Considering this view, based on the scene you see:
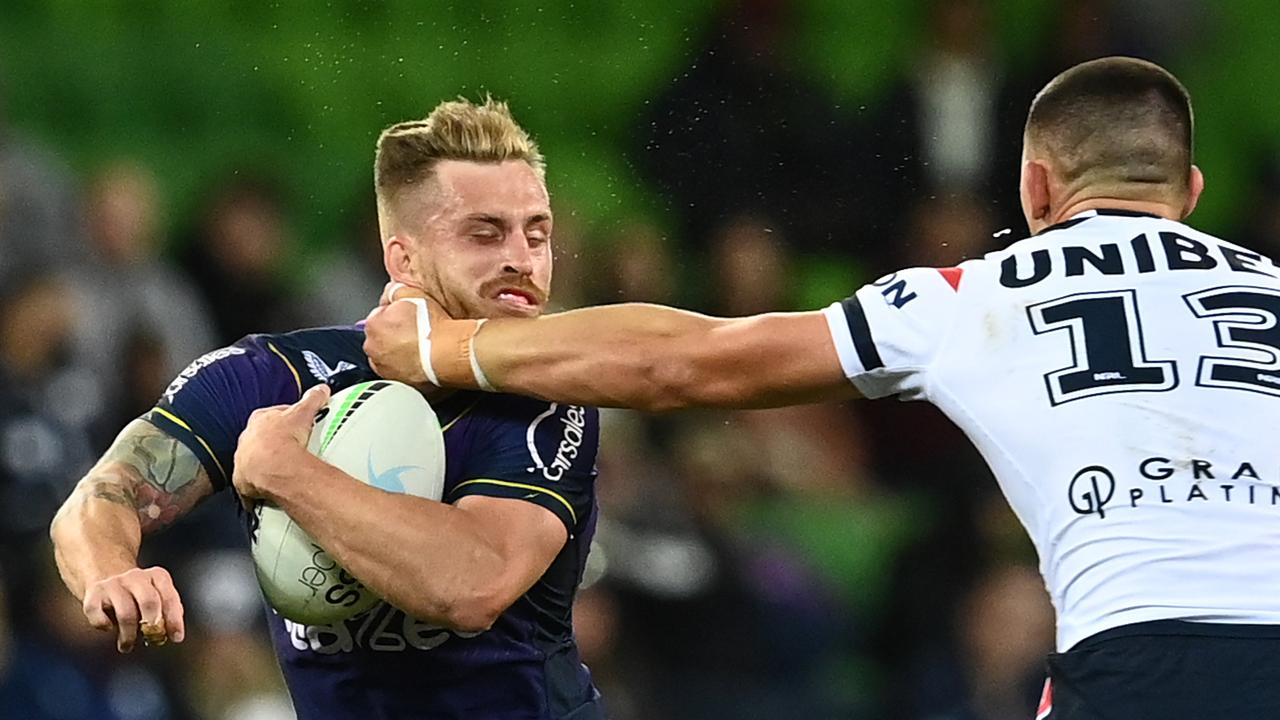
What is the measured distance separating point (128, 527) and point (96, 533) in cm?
7

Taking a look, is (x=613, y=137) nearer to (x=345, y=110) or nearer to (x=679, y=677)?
(x=345, y=110)

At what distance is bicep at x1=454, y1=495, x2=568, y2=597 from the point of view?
348cm

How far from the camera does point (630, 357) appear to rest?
3.68 metres

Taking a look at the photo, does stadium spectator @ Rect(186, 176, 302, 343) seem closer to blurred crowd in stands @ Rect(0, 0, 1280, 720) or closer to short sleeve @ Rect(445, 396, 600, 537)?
blurred crowd in stands @ Rect(0, 0, 1280, 720)

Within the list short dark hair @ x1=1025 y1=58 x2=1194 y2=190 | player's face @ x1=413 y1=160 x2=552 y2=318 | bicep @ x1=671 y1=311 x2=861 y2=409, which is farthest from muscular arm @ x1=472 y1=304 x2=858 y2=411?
short dark hair @ x1=1025 y1=58 x2=1194 y2=190

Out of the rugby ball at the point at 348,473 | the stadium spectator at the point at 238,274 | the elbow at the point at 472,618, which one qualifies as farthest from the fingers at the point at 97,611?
the stadium spectator at the point at 238,274

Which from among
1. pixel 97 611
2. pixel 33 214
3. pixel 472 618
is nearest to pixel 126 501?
pixel 97 611

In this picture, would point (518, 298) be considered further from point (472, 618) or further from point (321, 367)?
point (472, 618)

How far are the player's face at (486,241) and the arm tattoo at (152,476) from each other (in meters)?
0.64

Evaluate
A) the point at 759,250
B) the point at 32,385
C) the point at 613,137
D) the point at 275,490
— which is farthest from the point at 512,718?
the point at 613,137

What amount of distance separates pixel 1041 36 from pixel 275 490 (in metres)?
5.83

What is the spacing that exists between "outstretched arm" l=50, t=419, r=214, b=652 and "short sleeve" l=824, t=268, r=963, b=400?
1.24 m

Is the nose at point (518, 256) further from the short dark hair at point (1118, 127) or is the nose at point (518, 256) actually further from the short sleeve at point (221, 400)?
the short dark hair at point (1118, 127)

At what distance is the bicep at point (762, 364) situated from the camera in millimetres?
3480
